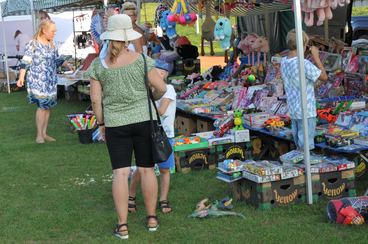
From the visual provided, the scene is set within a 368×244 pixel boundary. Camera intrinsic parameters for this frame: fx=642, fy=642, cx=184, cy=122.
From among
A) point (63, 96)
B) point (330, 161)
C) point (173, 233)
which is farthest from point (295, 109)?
point (63, 96)

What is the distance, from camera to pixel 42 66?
29.6 feet

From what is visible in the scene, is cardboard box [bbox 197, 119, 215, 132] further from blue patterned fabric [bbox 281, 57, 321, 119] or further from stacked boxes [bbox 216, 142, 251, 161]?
blue patterned fabric [bbox 281, 57, 321, 119]

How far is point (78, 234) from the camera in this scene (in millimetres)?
5059

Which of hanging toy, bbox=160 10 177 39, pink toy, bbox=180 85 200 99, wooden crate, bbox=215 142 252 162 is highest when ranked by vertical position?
hanging toy, bbox=160 10 177 39

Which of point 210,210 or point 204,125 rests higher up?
point 204,125

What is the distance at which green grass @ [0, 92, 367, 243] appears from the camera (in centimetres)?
478

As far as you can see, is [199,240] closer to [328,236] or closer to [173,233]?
[173,233]

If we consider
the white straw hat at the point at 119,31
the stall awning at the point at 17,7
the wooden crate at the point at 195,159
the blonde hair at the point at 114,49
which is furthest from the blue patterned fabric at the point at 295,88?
the stall awning at the point at 17,7

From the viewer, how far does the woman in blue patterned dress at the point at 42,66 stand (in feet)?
29.3

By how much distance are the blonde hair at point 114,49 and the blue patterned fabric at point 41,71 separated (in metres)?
4.54

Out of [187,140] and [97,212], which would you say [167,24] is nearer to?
[187,140]

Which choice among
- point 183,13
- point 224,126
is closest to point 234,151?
point 224,126

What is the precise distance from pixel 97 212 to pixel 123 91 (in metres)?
1.42

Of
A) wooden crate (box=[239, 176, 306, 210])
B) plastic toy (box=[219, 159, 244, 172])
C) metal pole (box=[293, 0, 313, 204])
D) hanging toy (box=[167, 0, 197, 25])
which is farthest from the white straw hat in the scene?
hanging toy (box=[167, 0, 197, 25])
